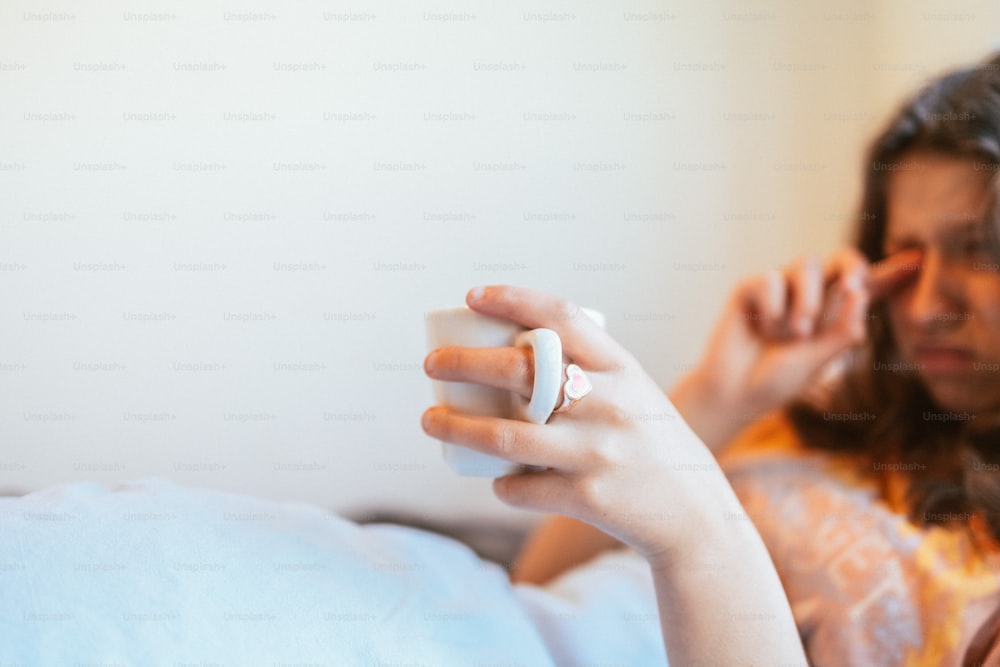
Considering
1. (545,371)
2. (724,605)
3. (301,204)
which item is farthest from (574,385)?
(301,204)

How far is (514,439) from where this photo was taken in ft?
1.54

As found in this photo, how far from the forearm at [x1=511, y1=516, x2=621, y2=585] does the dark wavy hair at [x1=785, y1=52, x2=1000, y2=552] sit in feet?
0.92

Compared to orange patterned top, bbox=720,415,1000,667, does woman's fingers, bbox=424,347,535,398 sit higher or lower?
higher

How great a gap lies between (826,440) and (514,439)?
0.58 metres

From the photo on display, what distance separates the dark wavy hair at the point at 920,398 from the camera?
0.70 m

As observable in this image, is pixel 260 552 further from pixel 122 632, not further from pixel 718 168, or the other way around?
pixel 718 168

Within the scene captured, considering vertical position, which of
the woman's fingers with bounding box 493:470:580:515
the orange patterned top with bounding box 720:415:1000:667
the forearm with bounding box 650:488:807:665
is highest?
the woman's fingers with bounding box 493:470:580:515

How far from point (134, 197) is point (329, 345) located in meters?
0.21

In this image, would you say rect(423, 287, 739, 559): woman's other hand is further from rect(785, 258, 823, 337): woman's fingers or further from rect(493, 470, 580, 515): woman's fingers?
rect(785, 258, 823, 337): woman's fingers

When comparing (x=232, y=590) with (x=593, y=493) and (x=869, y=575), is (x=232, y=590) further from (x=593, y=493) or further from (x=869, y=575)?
(x=869, y=575)

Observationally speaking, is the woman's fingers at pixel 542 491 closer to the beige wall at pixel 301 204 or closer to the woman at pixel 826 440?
the woman at pixel 826 440

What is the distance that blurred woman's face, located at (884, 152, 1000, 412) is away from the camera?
74 centimetres

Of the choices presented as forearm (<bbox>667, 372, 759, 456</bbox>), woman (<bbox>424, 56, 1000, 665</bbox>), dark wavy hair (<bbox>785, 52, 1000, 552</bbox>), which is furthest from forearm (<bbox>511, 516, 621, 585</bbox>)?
dark wavy hair (<bbox>785, 52, 1000, 552</bbox>)

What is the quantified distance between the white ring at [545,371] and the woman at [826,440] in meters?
0.01
